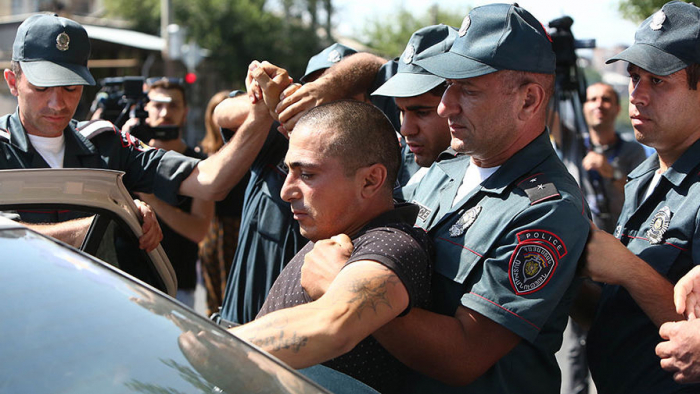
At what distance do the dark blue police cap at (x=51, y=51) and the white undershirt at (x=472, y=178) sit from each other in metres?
1.56

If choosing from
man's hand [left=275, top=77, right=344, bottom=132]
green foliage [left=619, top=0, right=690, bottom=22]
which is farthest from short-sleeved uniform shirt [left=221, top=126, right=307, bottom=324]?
green foliage [left=619, top=0, right=690, bottom=22]

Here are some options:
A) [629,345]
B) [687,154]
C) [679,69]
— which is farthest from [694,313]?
[679,69]

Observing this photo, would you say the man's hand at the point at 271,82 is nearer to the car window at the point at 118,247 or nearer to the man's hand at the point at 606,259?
the car window at the point at 118,247

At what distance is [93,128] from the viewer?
9.90ft

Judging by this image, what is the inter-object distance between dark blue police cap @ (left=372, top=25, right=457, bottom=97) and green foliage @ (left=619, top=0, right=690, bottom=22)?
26.3 feet

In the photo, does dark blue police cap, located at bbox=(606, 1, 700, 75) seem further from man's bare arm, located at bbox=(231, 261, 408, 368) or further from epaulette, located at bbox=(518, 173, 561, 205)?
man's bare arm, located at bbox=(231, 261, 408, 368)

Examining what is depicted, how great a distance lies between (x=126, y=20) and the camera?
30.0m

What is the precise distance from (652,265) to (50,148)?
224 cm

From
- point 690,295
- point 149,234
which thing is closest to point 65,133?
point 149,234

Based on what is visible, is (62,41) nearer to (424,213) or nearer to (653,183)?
(424,213)

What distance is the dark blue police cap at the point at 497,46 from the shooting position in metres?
2.07

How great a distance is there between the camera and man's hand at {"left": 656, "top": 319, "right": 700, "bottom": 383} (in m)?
1.83

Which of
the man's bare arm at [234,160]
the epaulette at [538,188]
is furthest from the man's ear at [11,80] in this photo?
the epaulette at [538,188]

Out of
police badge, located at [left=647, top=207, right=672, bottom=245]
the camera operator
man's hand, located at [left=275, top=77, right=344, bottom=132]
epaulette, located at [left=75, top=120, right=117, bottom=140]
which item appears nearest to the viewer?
police badge, located at [left=647, top=207, right=672, bottom=245]
